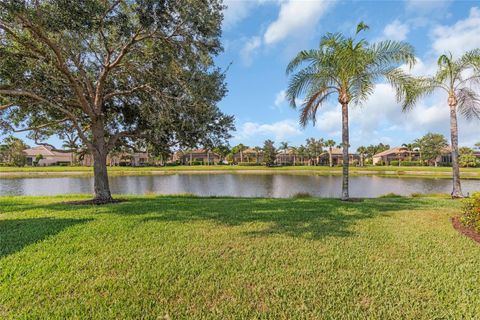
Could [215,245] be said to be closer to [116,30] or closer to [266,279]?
[266,279]

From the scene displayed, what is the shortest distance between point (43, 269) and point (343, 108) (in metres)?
11.1

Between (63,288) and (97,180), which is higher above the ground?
(97,180)

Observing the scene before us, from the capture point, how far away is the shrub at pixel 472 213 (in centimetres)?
577

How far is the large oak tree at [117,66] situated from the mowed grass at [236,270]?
459 centimetres

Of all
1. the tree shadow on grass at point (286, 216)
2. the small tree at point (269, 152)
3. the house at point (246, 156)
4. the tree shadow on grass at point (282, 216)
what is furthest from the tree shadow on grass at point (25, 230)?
the house at point (246, 156)

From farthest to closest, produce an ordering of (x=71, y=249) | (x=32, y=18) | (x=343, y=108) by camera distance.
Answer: (x=343, y=108), (x=32, y=18), (x=71, y=249)

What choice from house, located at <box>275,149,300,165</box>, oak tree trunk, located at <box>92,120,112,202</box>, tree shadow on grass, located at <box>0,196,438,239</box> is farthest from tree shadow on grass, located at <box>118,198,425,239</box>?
house, located at <box>275,149,300,165</box>

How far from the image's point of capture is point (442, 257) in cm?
430

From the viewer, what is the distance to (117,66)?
1020cm

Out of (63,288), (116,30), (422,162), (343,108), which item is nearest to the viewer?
(63,288)

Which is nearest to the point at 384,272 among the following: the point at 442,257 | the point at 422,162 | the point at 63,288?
the point at 442,257

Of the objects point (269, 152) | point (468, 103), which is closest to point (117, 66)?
point (468, 103)

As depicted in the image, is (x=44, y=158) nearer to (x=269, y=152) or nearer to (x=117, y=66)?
(x=269, y=152)

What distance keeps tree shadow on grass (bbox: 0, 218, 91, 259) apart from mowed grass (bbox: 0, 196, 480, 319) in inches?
1.0
